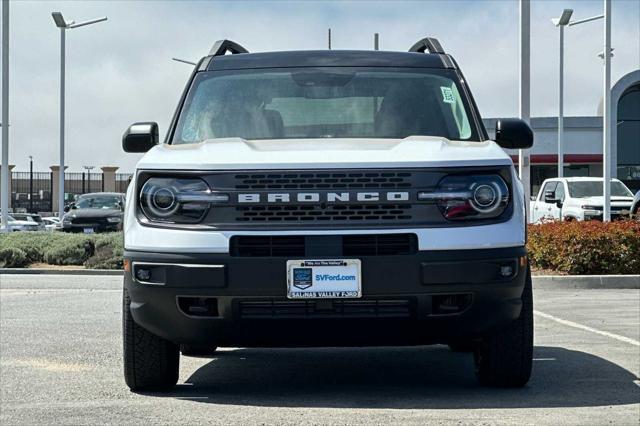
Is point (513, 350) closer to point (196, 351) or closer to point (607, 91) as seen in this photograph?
point (196, 351)

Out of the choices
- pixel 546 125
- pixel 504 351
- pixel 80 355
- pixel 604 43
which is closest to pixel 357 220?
pixel 504 351

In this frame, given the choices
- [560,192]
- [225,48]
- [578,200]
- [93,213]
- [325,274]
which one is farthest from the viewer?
[93,213]

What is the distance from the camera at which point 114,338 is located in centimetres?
934

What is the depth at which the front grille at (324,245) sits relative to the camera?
18.3 feet

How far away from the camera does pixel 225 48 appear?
7852 millimetres

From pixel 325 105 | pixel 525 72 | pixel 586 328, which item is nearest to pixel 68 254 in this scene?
pixel 525 72

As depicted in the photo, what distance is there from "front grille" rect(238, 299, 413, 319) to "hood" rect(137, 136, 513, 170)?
A: 701 millimetres

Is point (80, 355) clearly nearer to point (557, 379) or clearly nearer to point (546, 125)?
point (557, 379)

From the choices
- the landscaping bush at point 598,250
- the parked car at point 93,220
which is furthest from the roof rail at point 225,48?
the parked car at point 93,220

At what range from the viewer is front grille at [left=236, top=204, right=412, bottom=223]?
5.66m

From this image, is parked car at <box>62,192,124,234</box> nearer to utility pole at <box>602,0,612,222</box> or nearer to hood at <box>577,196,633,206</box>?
hood at <box>577,196,633,206</box>

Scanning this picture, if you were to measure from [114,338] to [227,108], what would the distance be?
10.4 ft

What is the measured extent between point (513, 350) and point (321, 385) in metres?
1.20

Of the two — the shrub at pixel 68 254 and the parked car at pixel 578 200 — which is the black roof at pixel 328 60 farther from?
the parked car at pixel 578 200
